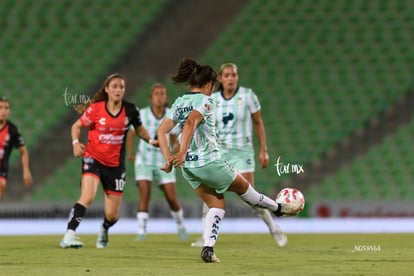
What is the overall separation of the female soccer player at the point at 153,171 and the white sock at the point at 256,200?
3.68 meters

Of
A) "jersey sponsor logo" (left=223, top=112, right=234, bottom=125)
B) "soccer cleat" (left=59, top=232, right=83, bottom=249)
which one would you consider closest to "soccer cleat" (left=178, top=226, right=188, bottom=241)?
"jersey sponsor logo" (left=223, top=112, right=234, bottom=125)

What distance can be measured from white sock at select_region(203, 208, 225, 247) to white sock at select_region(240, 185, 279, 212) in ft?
1.04

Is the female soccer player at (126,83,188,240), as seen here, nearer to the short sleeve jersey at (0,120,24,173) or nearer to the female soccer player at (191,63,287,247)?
the female soccer player at (191,63,287,247)

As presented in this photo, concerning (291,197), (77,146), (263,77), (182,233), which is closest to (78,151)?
(77,146)

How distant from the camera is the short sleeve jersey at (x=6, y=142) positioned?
10883 millimetres

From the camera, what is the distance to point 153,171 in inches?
451

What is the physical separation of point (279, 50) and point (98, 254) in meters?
10.5

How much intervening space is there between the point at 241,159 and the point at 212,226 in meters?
2.67

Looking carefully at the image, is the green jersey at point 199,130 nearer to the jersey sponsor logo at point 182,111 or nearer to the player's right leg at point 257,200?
the jersey sponsor logo at point 182,111

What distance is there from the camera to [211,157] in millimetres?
7289

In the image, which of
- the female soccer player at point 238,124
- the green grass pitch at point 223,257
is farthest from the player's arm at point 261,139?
the green grass pitch at point 223,257

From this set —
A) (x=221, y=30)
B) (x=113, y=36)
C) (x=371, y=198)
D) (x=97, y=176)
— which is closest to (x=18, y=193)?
(x=113, y=36)

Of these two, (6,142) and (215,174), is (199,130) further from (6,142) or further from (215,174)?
(6,142)

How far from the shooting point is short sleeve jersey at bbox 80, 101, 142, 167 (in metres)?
9.20
